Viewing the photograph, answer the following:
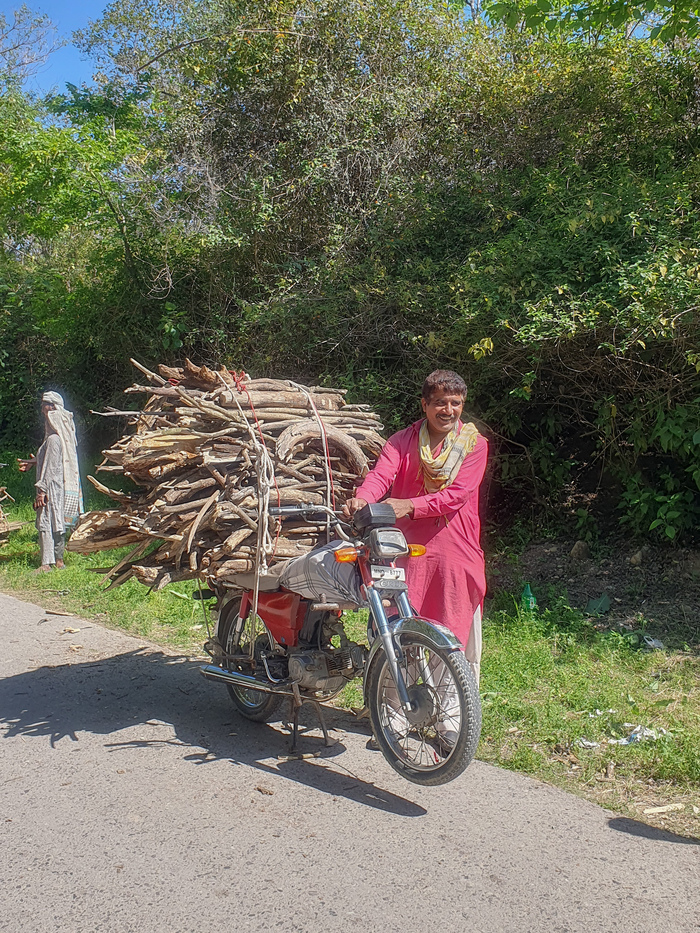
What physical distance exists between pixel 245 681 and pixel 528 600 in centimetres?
284

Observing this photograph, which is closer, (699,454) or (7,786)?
(7,786)

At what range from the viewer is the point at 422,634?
3.80 meters

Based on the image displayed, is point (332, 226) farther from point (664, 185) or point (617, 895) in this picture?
point (617, 895)

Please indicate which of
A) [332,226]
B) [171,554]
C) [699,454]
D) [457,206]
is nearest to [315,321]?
[332,226]

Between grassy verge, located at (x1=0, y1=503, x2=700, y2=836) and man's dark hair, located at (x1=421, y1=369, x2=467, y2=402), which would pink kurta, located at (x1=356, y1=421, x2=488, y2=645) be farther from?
grassy verge, located at (x1=0, y1=503, x2=700, y2=836)

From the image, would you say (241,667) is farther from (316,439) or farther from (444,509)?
(444,509)

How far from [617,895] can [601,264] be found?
4.87 meters

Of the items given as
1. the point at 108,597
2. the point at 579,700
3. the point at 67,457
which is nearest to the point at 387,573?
Answer: the point at 579,700

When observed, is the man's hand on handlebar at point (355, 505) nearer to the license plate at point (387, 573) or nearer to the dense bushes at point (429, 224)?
the license plate at point (387, 573)

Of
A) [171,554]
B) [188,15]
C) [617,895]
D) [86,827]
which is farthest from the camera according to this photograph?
[188,15]

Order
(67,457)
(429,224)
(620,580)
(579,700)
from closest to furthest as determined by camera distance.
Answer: (579,700) < (620,580) < (429,224) < (67,457)

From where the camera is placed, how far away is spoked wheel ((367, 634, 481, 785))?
358 cm

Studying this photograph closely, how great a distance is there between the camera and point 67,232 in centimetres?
1714

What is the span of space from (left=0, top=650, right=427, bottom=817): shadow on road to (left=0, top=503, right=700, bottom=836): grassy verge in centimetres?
65
